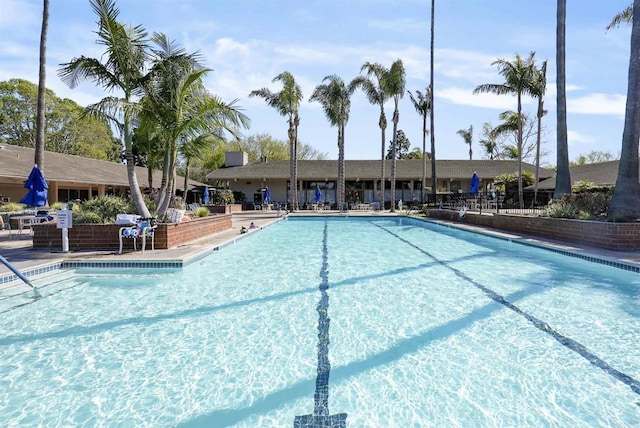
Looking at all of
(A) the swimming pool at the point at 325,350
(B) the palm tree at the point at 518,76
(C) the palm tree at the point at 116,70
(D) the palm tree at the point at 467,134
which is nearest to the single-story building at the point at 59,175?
(C) the palm tree at the point at 116,70

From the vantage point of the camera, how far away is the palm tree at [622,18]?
1440cm

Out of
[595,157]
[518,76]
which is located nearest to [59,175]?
[518,76]

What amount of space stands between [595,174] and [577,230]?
65.1 ft

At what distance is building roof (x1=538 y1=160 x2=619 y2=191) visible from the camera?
23766mm

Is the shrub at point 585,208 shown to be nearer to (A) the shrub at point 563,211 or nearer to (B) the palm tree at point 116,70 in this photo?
(A) the shrub at point 563,211

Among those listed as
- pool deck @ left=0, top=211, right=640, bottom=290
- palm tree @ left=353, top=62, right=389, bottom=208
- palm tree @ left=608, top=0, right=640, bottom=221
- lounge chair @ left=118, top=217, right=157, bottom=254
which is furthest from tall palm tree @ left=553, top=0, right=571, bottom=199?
lounge chair @ left=118, top=217, right=157, bottom=254

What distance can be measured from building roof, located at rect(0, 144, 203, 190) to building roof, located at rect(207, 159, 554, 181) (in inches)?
318

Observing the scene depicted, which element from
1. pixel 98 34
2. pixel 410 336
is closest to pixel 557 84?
pixel 410 336

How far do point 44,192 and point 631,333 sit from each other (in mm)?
12232

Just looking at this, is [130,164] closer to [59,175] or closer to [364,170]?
[59,175]

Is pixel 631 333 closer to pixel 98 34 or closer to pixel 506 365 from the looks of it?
pixel 506 365

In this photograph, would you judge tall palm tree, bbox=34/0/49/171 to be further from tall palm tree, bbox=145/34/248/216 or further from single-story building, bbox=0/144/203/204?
single-story building, bbox=0/144/203/204

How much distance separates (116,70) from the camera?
1044 cm

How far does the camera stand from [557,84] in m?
14.8
